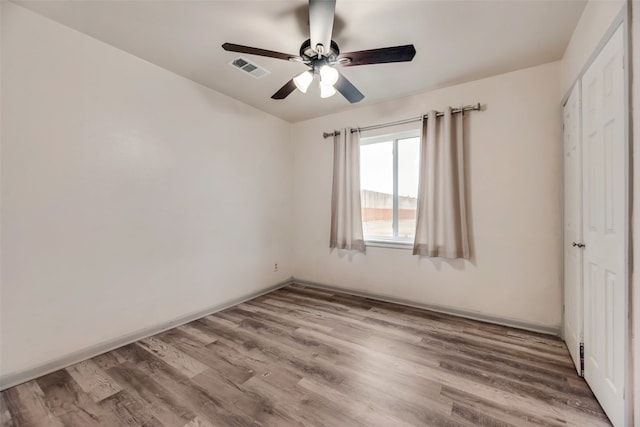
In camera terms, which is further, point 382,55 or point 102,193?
point 102,193

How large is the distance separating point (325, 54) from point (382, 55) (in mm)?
413

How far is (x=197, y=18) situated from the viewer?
1.87m

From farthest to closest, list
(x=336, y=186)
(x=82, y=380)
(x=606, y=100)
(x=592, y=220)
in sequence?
(x=336, y=186) → (x=82, y=380) → (x=592, y=220) → (x=606, y=100)

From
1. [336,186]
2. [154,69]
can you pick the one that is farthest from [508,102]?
[154,69]

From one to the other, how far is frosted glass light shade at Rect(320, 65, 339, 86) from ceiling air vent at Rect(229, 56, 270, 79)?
923 mm

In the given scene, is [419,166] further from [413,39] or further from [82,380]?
[82,380]

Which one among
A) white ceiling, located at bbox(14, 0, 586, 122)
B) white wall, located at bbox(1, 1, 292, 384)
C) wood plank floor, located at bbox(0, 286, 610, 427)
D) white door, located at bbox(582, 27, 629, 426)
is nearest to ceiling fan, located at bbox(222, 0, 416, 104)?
white ceiling, located at bbox(14, 0, 586, 122)

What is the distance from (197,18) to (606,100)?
2619 mm

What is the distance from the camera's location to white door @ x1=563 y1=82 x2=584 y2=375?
1.80 meters

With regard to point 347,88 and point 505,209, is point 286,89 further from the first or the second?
point 505,209

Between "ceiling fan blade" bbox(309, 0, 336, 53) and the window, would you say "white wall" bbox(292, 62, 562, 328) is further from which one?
"ceiling fan blade" bbox(309, 0, 336, 53)

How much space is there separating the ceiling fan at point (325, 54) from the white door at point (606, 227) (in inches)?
41.4

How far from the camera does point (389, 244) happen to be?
3281 millimetres

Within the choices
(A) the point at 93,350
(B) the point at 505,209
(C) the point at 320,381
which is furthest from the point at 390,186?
(A) the point at 93,350
